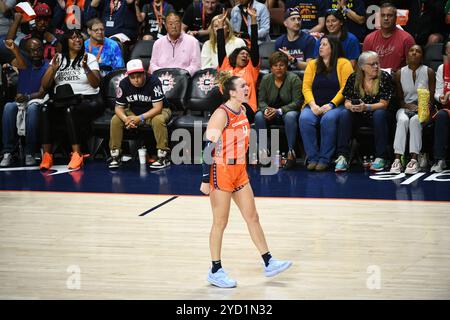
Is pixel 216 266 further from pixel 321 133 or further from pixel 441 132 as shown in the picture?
pixel 441 132

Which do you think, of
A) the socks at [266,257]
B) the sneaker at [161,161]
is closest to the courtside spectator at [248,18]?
the sneaker at [161,161]

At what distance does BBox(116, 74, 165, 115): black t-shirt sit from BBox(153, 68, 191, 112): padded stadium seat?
48 centimetres

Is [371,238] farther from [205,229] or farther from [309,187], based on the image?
[309,187]

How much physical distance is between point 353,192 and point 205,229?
2.39m

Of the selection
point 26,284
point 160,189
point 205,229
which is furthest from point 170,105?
point 26,284

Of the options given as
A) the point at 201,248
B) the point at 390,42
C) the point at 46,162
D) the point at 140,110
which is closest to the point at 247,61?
the point at 140,110

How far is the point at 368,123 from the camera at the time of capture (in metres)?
11.0

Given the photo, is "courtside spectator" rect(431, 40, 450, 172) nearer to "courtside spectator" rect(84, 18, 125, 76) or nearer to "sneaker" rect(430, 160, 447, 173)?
"sneaker" rect(430, 160, 447, 173)

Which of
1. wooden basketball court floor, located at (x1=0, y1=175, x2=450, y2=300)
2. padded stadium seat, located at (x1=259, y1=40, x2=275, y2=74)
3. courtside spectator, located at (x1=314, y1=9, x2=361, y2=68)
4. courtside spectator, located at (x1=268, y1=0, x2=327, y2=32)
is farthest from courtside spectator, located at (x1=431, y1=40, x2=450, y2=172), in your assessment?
padded stadium seat, located at (x1=259, y1=40, x2=275, y2=74)

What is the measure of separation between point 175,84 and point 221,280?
6.32 metres

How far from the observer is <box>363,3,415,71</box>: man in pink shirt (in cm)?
1143

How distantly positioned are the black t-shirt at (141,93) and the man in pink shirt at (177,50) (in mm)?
835

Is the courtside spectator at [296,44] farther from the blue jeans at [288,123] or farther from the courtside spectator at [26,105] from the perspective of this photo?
the courtside spectator at [26,105]
